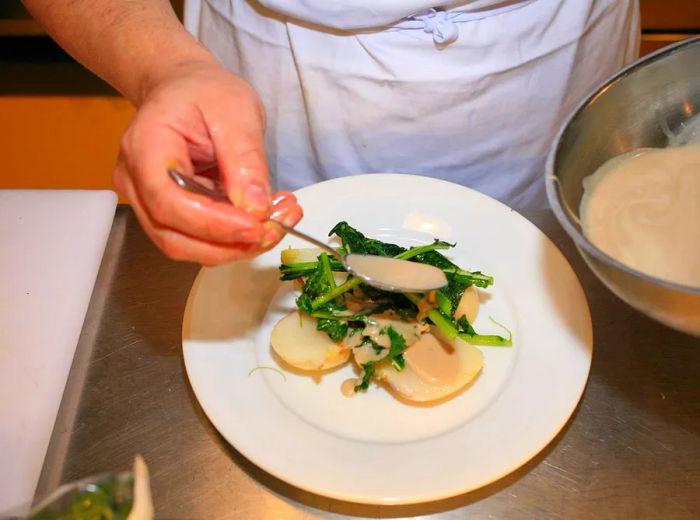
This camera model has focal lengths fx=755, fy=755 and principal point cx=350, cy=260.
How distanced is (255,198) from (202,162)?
18 cm

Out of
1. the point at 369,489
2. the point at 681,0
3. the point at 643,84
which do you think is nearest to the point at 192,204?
the point at 369,489

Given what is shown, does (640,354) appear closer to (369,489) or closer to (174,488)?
(369,489)

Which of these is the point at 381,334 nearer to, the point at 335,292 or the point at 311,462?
the point at 335,292

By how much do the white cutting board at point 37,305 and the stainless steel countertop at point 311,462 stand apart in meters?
0.03

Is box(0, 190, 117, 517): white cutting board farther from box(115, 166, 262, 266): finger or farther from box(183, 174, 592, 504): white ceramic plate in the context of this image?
box(115, 166, 262, 266): finger

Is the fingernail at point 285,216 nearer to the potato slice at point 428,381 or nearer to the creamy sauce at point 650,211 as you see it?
the potato slice at point 428,381

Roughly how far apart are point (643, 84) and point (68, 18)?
0.97m

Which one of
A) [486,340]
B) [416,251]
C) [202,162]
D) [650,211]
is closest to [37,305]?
[202,162]

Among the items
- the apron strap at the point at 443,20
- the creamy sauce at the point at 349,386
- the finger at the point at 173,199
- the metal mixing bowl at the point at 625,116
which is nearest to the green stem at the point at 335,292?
the creamy sauce at the point at 349,386

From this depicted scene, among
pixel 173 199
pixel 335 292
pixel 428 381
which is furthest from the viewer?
pixel 335 292

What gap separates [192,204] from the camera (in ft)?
3.14

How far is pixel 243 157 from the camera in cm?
101

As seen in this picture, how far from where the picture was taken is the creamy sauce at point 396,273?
1.17 metres

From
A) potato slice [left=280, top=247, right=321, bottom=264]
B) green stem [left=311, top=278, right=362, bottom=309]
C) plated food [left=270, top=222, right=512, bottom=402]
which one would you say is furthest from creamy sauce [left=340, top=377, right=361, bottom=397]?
potato slice [left=280, top=247, right=321, bottom=264]
